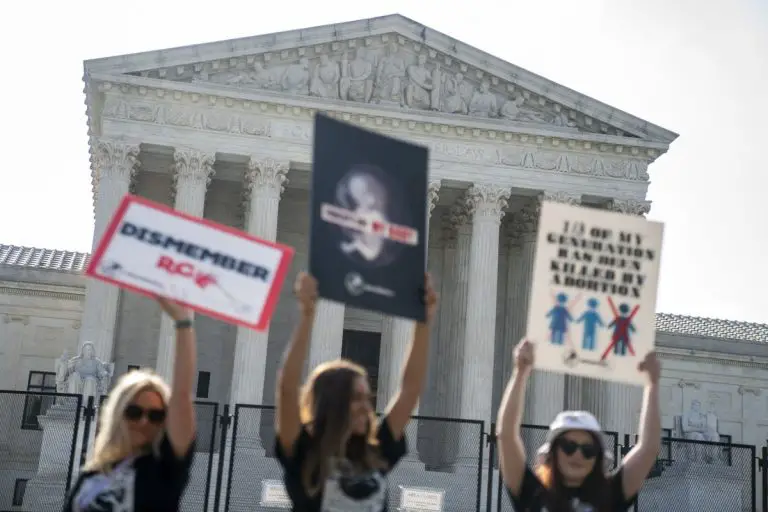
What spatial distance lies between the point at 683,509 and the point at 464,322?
16.9 meters

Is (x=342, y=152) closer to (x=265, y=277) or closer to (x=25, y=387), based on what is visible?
(x=265, y=277)

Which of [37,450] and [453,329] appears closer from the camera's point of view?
[37,450]

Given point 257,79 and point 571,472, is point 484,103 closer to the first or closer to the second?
point 257,79

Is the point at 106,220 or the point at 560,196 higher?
the point at 560,196

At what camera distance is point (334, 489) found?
6.48 m

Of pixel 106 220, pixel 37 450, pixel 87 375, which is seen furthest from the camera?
pixel 37 450

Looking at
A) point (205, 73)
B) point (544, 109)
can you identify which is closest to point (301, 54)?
point (205, 73)

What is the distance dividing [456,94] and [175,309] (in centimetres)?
3521

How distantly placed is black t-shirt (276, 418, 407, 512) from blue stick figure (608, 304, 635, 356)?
228cm

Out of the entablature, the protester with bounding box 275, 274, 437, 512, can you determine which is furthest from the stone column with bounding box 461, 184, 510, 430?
the protester with bounding box 275, 274, 437, 512

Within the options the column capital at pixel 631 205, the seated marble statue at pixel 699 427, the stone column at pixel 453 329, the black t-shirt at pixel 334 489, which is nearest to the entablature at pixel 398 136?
the column capital at pixel 631 205

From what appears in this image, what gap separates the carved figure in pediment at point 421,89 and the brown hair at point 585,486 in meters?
34.4

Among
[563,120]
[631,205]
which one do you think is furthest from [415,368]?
[631,205]

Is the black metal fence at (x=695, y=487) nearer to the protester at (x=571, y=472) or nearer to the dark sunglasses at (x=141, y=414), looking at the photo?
the protester at (x=571, y=472)
